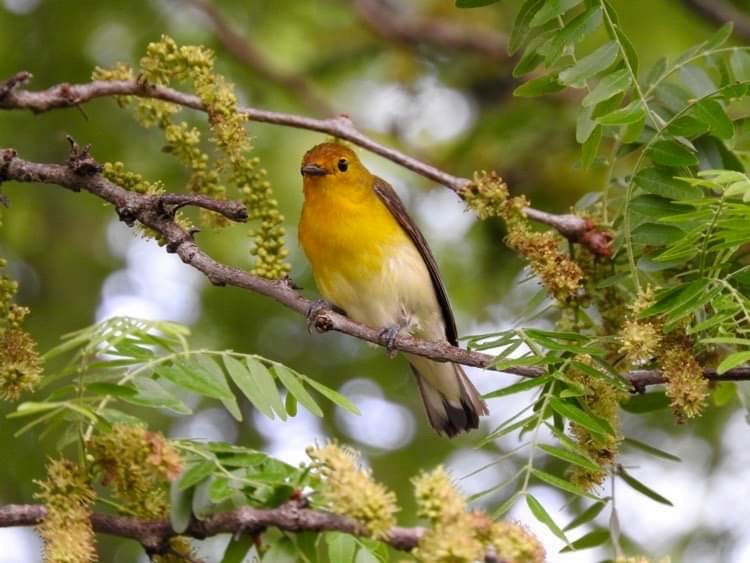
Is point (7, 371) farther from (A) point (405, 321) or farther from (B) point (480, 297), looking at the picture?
(B) point (480, 297)

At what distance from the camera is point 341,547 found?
2912mm

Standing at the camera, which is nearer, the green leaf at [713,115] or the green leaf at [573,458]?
the green leaf at [573,458]

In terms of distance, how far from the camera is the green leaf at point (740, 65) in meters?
3.85

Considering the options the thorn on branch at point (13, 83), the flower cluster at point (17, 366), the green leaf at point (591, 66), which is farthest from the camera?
the thorn on branch at point (13, 83)

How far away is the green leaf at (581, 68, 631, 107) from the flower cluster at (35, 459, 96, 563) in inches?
67.7

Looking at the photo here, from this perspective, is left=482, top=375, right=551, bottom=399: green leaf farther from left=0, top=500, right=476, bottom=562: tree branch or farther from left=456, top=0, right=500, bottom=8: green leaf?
left=456, top=0, right=500, bottom=8: green leaf

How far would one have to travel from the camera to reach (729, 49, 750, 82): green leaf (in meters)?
3.85

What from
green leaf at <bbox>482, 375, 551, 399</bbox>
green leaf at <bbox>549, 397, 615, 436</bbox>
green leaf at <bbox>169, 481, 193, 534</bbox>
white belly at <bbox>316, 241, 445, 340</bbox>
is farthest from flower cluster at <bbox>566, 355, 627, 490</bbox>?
white belly at <bbox>316, 241, 445, 340</bbox>

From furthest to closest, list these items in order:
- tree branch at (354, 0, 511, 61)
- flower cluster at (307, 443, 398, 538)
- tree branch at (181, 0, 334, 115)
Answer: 1. tree branch at (354, 0, 511, 61)
2. tree branch at (181, 0, 334, 115)
3. flower cluster at (307, 443, 398, 538)

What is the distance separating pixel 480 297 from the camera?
769 cm

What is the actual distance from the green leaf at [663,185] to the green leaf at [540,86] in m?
0.37

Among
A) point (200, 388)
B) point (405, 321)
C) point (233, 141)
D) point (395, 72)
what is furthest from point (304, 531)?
point (395, 72)

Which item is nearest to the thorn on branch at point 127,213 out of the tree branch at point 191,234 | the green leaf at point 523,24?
the tree branch at point 191,234

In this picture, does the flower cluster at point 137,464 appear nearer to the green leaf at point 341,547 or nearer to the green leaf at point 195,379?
the green leaf at point 195,379
